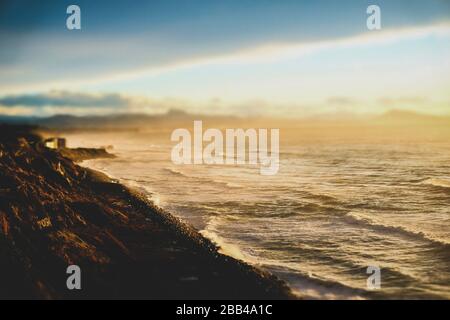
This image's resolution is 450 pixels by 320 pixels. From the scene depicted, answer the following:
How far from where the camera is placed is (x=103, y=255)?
17.3m

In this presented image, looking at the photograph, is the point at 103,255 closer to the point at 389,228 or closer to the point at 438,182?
the point at 389,228

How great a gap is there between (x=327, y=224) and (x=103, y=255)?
1251 centimetres

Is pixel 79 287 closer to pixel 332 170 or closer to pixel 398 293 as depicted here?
pixel 398 293

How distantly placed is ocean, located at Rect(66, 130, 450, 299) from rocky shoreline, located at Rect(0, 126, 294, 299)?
1.48 meters

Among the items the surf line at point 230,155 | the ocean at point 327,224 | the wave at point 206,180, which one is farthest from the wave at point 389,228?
the surf line at point 230,155

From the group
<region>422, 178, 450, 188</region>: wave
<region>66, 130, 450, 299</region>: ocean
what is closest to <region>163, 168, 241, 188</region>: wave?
<region>66, 130, 450, 299</region>: ocean

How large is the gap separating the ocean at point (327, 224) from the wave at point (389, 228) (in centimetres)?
5

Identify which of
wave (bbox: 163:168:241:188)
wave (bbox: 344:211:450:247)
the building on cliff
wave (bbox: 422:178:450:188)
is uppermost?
the building on cliff

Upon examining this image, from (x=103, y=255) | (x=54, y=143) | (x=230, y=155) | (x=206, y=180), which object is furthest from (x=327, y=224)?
(x=230, y=155)

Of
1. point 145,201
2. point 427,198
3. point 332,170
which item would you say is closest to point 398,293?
point 145,201

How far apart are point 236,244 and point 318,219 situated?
278 inches

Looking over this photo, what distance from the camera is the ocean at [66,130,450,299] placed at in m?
16.7

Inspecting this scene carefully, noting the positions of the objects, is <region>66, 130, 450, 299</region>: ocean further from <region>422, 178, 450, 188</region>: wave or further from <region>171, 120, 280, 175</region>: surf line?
<region>171, 120, 280, 175</region>: surf line

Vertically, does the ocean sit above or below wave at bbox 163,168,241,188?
below
